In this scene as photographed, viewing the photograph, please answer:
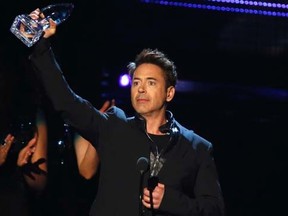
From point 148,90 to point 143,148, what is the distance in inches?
11.8

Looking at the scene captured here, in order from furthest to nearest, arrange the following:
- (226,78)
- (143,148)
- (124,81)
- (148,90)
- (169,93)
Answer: (226,78), (124,81), (169,93), (148,90), (143,148)

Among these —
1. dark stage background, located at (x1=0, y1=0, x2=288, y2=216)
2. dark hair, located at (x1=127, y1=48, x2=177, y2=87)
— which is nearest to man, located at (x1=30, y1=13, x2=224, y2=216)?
dark hair, located at (x1=127, y1=48, x2=177, y2=87)

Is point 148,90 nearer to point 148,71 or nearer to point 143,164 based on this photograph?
point 148,71

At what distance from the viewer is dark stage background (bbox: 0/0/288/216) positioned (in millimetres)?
3955

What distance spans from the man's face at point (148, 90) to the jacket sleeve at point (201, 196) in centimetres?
29

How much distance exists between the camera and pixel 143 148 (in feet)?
8.39

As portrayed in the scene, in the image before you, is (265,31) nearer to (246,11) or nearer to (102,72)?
(246,11)

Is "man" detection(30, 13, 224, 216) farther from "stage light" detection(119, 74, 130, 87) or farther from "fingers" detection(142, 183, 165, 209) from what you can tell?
"stage light" detection(119, 74, 130, 87)

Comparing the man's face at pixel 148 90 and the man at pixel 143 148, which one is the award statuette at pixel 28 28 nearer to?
the man at pixel 143 148

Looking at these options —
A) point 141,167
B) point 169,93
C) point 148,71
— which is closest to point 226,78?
point 169,93

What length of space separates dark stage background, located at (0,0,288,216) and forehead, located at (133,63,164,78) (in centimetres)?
107

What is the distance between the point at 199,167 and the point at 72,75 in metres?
1.38

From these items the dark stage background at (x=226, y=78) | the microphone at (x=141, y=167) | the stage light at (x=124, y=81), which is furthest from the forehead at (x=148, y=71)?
the stage light at (x=124, y=81)

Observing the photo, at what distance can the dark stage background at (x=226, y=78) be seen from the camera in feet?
13.0
